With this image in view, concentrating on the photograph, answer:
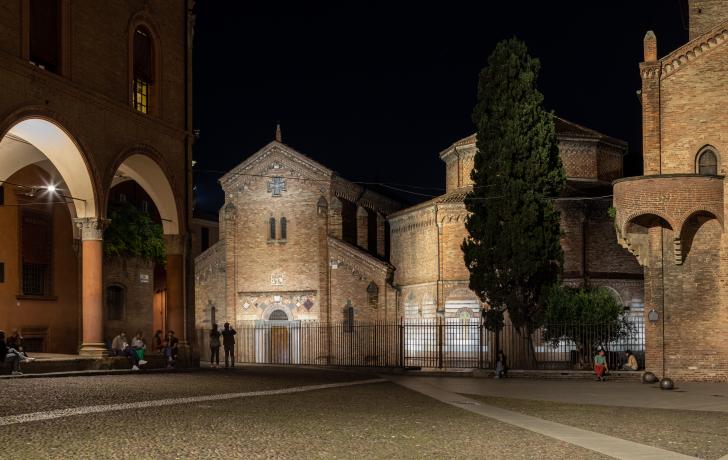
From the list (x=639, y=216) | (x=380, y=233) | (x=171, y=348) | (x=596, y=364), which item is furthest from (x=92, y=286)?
(x=380, y=233)

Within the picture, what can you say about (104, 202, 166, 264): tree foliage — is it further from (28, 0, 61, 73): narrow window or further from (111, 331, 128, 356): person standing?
(28, 0, 61, 73): narrow window

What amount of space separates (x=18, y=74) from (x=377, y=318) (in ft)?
79.8

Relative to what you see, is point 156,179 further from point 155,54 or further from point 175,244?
point 155,54

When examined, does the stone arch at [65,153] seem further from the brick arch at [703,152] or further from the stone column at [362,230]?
the stone column at [362,230]

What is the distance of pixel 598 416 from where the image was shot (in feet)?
48.5

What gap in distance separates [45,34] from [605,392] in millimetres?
14943

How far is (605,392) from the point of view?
67.3 feet

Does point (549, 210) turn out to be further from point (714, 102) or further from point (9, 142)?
point (9, 142)

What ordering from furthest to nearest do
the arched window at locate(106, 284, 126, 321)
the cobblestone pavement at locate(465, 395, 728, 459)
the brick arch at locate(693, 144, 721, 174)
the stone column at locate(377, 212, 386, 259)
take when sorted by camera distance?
the stone column at locate(377, 212, 386, 259) < the arched window at locate(106, 284, 126, 321) < the brick arch at locate(693, 144, 721, 174) < the cobblestone pavement at locate(465, 395, 728, 459)

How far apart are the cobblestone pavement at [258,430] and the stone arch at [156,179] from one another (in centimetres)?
899

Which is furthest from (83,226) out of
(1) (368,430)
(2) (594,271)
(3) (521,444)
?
(2) (594,271)

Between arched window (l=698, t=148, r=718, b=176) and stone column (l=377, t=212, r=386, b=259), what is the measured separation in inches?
920

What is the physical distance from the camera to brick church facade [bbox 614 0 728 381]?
76.7 ft

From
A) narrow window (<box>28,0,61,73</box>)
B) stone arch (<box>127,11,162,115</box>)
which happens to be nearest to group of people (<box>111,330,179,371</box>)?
stone arch (<box>127,11,162,115</box>)
